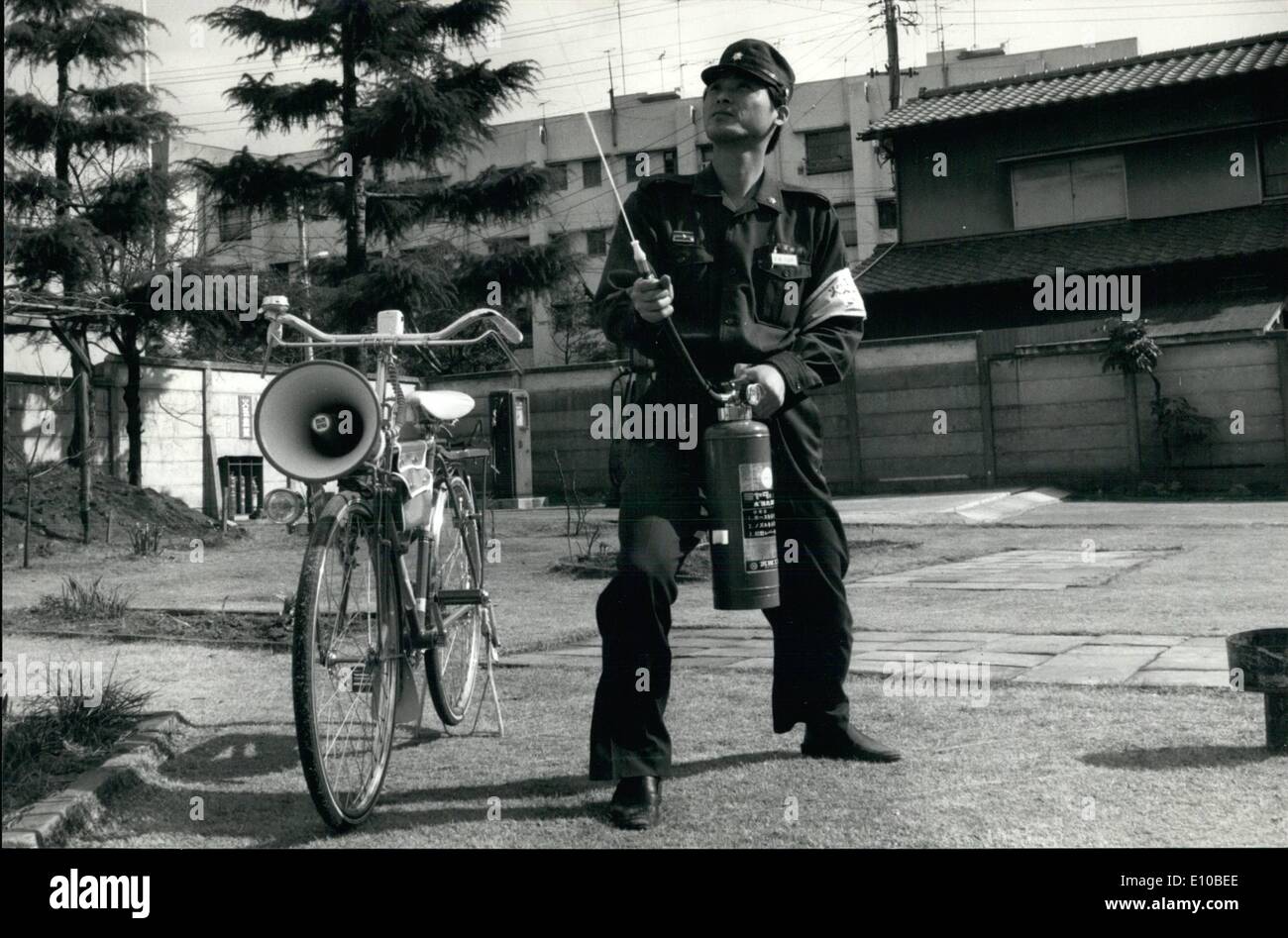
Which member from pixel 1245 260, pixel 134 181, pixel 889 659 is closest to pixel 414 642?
pixel 134 181

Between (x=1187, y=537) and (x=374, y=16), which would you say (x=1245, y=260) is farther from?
(x=374, y=16)

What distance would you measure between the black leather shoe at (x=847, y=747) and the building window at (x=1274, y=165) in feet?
54.0

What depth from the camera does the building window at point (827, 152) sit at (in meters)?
32.6

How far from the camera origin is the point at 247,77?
3.21m

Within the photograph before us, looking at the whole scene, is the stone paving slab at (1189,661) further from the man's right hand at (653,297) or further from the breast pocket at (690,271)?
the man's right hand at (653,297)

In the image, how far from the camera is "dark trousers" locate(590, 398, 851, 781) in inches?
109

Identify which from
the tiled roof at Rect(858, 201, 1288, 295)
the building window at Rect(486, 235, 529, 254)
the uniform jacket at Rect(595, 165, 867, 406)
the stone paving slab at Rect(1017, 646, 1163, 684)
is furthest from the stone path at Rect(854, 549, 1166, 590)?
the tiled roof at Rect(858, 201, 1288, 295)

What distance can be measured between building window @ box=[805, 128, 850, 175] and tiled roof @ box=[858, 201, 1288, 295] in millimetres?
13879

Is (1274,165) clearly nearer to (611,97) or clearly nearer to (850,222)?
(611,97)

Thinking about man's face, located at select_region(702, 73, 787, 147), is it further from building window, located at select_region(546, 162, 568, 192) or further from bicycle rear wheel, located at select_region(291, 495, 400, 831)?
building window, located at select_region(546, 162, 568, 192)

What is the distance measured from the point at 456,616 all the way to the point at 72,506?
1079 mm

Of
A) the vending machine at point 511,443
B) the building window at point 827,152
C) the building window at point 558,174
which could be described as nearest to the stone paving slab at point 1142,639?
the building window at point 558,174

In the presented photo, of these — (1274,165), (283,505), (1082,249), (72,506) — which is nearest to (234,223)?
(72,506)
